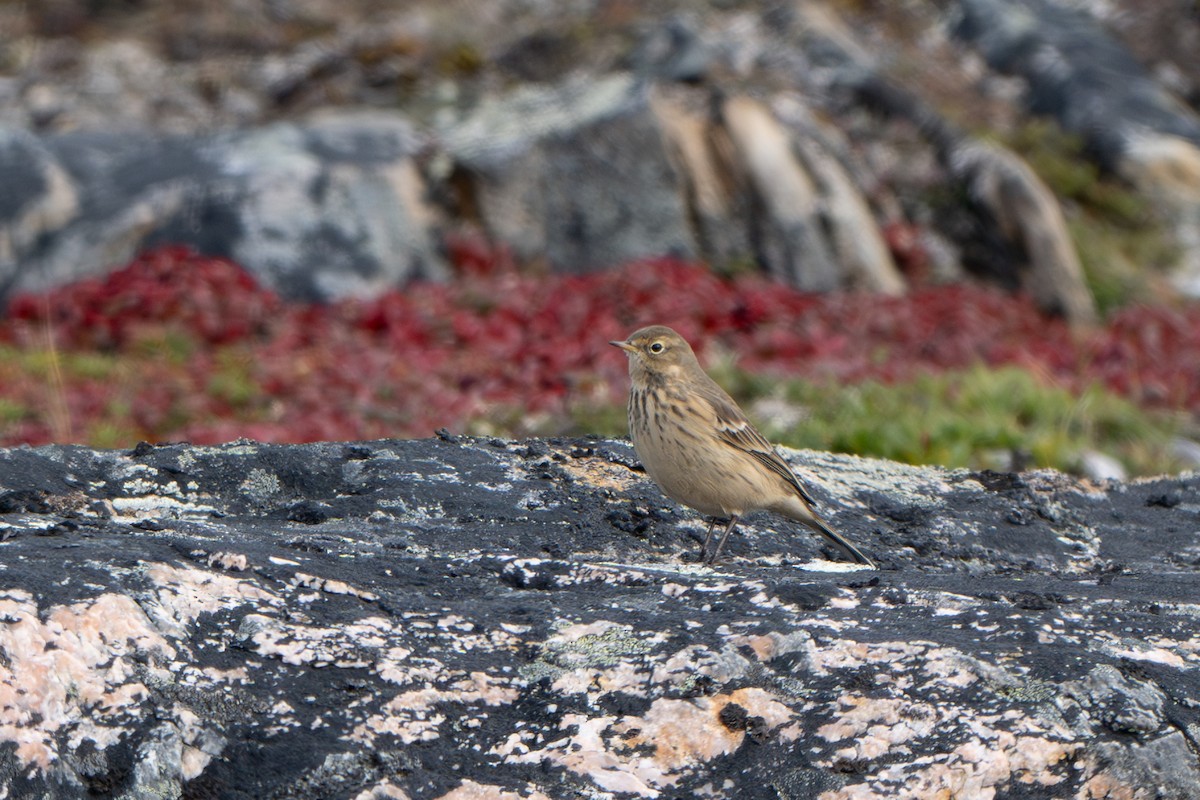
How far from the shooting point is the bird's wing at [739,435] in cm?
519

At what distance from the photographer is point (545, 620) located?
344 centimetres

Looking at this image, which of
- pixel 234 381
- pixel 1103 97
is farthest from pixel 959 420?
pixel 1103 97

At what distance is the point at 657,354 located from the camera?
19.2 feet

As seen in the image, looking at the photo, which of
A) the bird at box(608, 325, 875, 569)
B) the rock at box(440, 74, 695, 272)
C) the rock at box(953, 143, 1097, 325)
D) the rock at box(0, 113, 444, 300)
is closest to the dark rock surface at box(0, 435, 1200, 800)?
the bird at box(608, 325, 875, 569)

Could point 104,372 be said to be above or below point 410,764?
below

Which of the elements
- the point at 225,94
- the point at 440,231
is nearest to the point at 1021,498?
the point at 440,231

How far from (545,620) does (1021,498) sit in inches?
103

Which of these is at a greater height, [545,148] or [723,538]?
[545,148]

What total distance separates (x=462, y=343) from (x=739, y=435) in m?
8.05

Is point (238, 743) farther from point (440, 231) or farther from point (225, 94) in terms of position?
point (225, 94)

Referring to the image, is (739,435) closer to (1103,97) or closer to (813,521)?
(813,521)

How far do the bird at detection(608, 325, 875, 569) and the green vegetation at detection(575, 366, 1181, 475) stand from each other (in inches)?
159

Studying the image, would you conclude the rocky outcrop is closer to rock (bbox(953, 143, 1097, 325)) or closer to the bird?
rock (bbox(953, 143, 1097, 325))

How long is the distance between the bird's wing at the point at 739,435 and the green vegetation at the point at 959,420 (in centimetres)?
396
